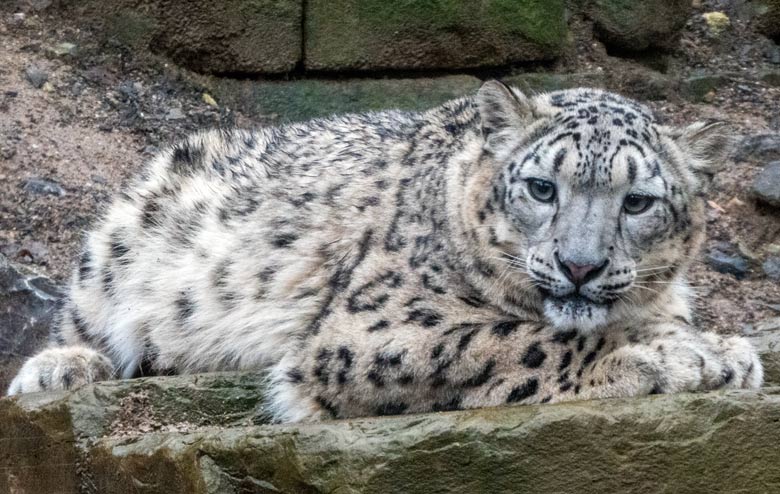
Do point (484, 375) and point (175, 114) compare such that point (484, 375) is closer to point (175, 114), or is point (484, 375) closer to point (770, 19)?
point (175, 114)

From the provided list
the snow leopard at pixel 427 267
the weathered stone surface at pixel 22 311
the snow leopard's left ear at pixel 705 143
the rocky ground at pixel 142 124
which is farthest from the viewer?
the rocky ground at pixel 142 124

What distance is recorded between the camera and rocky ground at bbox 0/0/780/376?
24.1 ft

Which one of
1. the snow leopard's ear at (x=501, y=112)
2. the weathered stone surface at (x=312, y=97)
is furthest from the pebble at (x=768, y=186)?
the snow leopard's ear at (x=501, y=112)

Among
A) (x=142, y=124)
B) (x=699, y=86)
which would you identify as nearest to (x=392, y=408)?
(x=142, y=124)

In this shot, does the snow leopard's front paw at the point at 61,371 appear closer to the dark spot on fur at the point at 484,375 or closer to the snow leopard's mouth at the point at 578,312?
the dark spot on fur at the point at 484,375

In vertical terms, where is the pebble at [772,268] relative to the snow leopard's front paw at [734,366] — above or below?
above

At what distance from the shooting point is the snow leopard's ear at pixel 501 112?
191 inches

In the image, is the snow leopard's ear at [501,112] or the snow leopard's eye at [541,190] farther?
the snow leopard's ear at [501,112]

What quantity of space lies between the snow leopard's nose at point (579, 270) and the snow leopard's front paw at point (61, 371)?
2181 millimetres

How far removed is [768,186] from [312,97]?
3.10 meters

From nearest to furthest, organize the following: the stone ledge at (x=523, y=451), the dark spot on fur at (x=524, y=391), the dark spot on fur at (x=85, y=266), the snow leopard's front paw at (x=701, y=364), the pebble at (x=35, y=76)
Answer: the stone ledge at (x=523, y=451) < the snow leopard's front paw at (x=701, y=364) < the dark spot on fur at (x=524, y=391) < the dark spot on fur at (x=85, y=266) < the pebble at (x=35, y=76)

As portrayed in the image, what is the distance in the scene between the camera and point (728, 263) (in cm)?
759

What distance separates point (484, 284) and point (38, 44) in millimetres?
4796

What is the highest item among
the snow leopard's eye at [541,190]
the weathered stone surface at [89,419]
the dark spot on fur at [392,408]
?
the snow leopard's eye at [541,190]
